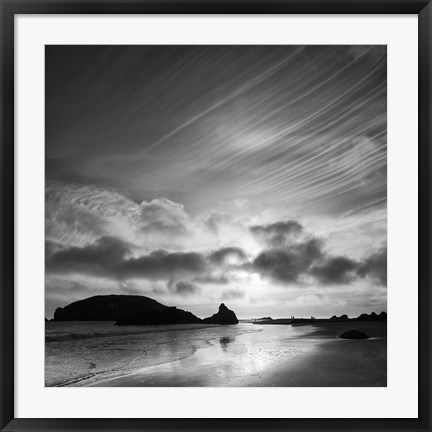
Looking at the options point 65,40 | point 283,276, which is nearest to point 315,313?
point 283,276

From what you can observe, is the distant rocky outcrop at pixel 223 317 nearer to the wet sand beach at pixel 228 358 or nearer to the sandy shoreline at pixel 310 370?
the wet sand beach at pixel 228 358

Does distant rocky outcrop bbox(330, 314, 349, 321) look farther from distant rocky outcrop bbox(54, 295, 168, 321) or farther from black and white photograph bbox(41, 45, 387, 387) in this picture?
distant rocky outcrop bbox(54, 295, 168, 321)

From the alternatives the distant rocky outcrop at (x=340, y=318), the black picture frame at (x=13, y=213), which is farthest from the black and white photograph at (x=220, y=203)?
the black picture frame at (x=13, y=213)

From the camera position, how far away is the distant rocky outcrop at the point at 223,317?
271cm

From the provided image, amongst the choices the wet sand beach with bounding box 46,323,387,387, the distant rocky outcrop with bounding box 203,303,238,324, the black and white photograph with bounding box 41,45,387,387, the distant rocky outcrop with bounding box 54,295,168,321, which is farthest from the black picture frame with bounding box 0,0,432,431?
the distant rocky outcrop with bounding box 203,303,238,324

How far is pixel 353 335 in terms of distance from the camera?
103 inches

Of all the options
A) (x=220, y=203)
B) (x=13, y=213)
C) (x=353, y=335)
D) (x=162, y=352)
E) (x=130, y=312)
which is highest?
(x=220, y=203)

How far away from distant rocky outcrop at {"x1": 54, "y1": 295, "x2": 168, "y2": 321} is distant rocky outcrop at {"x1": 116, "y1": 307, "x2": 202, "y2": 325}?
0.09 ft

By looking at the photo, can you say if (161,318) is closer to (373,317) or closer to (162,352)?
(162,352)

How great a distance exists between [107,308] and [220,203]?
1091 mm

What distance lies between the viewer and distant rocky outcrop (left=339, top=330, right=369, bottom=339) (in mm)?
2555

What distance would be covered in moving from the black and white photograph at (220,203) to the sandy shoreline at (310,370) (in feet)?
0.06

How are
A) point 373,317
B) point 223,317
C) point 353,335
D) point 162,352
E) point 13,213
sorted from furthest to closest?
point 162,352, point 223,317, point 353,335, point 373,317, point 13,213

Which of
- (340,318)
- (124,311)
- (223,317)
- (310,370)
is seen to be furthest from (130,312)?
(340,318)
